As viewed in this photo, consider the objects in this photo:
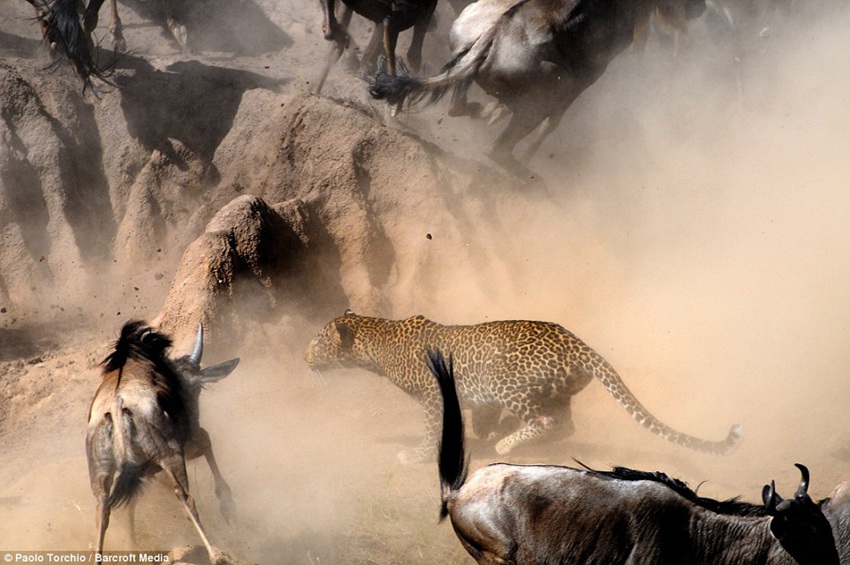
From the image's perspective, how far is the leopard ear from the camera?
7637mm

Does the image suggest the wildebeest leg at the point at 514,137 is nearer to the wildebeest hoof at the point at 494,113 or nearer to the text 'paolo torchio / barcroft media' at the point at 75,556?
the wildebeest hoof at the point at 494,113

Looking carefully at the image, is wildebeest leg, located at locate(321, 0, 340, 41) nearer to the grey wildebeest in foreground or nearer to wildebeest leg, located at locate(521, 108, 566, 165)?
wildebeest leg, located at locate(521, 108, 566, 165)

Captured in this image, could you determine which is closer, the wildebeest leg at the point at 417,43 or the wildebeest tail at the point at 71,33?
the wildebeest tail at the point at 71,33

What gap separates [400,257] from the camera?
9.46 m

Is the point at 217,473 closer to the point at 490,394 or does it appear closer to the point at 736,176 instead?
the point at 490,394

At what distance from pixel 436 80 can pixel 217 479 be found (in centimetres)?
512

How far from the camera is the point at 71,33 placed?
9.20 m

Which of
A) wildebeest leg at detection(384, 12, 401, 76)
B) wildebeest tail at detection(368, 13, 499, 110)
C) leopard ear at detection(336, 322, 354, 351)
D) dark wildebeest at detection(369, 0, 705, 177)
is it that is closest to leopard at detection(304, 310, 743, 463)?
leopard ear at detection(336, 322, 354, 351)

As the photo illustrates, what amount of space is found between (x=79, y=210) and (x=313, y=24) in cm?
476

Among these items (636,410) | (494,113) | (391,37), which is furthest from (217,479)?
(391,37)

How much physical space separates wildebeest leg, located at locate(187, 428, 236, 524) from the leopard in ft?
5.62

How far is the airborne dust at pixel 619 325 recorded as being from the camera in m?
6.56

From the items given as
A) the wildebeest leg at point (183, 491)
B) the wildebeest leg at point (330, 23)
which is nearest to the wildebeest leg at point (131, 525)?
the wildebeest leg at point (183, 491)

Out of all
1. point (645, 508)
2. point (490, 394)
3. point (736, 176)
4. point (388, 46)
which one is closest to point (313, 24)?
point (388, 46)
